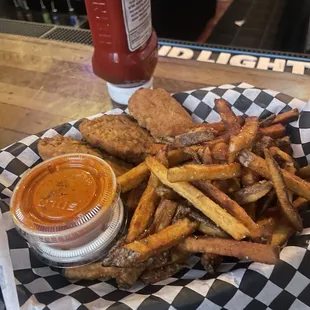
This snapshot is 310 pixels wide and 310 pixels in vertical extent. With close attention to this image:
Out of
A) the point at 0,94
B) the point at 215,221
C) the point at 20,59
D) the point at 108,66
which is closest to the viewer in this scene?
the point at 215,221

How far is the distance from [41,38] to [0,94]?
1.81ft

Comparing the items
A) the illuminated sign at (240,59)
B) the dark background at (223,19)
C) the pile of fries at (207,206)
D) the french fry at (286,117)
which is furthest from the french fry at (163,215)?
the dark background at (223,19)

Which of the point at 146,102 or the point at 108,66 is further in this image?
the point at 108,66

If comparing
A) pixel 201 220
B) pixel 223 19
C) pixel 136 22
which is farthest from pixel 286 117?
pixel 223 19

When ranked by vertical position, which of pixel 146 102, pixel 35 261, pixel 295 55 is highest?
pixel 146 102

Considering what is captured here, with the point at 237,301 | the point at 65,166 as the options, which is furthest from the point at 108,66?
the point at 237,301

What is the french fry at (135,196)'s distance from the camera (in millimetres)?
1412

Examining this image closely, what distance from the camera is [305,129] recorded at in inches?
63.2

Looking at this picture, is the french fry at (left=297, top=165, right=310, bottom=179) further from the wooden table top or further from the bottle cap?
the bottle cap

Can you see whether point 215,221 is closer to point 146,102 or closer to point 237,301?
point 237,301

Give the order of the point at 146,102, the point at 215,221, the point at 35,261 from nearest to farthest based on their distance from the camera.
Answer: the point at 215,221 < the point at 35,261 < the point at 146,102

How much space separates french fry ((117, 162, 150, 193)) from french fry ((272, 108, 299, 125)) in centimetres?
51

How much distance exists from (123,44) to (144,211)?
846 mm

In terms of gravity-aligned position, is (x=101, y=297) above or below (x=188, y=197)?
below
